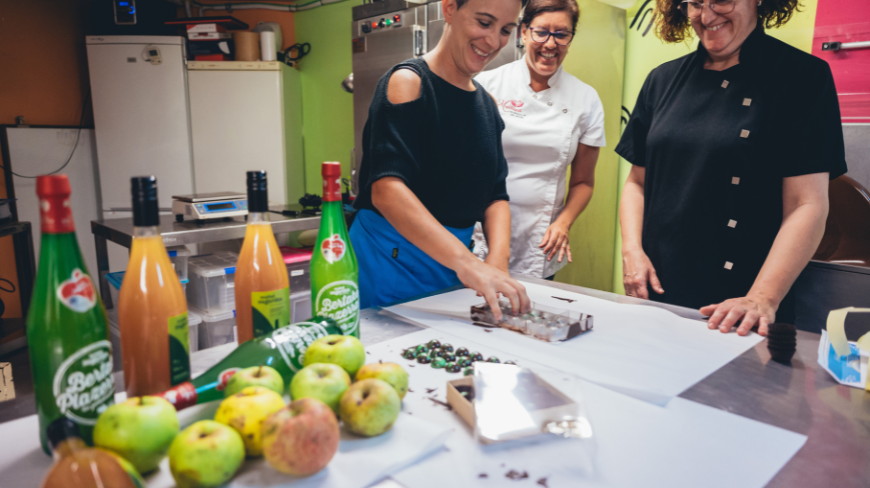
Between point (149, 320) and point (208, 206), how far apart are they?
2.28 m

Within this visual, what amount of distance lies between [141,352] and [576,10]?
180 cm

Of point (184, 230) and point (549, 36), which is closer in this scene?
point (549, 36)

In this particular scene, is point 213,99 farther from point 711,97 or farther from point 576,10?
point 711,97

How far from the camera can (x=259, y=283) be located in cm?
78

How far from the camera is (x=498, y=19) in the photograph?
126 cm


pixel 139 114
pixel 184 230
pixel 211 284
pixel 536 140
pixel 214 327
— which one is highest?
pixel 139 114

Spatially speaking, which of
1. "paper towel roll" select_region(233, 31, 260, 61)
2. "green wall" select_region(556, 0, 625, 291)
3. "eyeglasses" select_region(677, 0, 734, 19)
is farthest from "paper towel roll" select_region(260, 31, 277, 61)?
"eyeglasses" select_region(677, 0, 734, 19)

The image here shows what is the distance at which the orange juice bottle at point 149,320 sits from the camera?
2.14 ft

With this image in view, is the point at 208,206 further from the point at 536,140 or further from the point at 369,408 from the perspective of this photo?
the point at 369,408

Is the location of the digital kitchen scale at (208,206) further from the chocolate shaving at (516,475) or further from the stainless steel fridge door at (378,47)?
the chocolate shaving at (516,475)

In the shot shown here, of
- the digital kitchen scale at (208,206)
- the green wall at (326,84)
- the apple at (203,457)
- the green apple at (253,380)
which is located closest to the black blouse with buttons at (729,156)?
the green apple at (253,380)

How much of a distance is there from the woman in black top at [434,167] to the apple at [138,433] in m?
0.69

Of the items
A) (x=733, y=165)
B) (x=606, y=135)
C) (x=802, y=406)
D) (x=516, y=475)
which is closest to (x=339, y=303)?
(x=516, y=475)

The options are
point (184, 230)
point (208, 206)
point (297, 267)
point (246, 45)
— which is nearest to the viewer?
point (184, 230)
